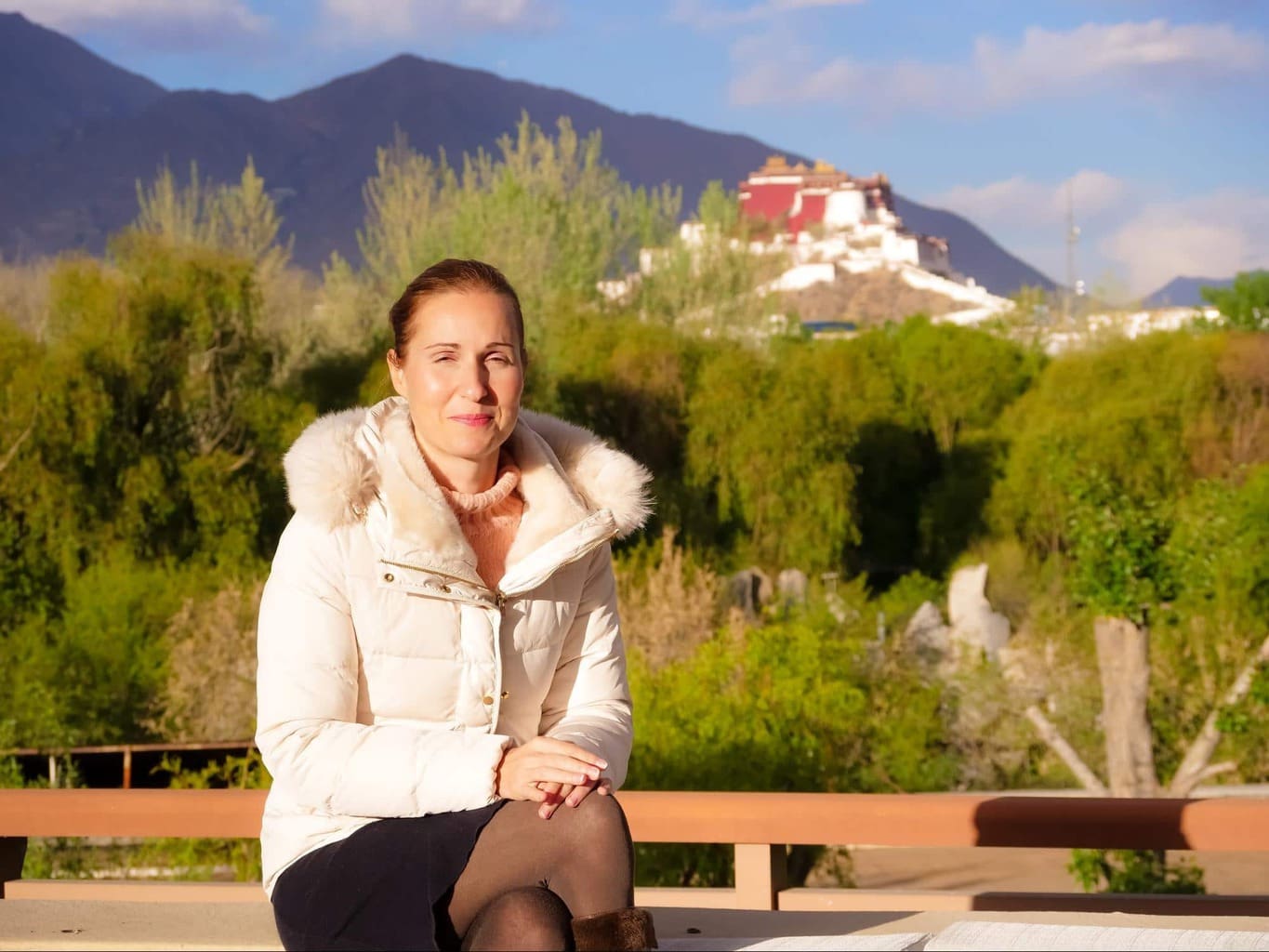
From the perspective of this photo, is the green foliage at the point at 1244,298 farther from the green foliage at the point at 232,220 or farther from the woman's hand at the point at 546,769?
the woman's hand at the point at 546,769

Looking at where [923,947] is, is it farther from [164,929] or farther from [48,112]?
[48,112]

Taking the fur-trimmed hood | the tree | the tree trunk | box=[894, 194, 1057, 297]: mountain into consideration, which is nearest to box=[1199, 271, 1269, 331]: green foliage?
the tree

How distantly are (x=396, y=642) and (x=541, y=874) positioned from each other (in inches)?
10.8

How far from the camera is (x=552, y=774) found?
140 cm

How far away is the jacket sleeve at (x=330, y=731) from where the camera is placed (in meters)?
1.44

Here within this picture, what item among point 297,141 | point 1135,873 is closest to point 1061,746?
point 1135,873

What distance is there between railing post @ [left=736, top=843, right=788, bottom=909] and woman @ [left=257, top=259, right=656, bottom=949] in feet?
1.34

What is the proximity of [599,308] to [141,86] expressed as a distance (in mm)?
140406

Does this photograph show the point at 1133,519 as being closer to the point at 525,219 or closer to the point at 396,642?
the point at 396,642

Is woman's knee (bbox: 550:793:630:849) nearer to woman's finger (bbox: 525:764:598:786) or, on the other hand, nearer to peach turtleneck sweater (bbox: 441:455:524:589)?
woman's finger (bbox: 525:764:598:786)

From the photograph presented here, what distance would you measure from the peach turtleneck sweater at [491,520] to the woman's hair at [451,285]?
0.17 m

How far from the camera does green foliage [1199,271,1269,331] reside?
23.1 meters

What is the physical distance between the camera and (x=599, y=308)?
1781 centimetres

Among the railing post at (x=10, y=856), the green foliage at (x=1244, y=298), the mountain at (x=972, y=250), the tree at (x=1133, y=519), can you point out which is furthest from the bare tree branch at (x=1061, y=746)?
the mountain at (x=972, y=250)
